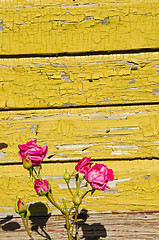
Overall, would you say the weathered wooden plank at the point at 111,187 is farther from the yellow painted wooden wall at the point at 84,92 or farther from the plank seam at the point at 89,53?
the plank seam at the point at 89,53

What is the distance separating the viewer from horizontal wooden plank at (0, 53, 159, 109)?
815 millimetres

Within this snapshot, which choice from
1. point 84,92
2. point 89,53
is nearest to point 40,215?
point 84,92

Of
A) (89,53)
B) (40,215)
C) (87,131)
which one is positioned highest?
(89,53)

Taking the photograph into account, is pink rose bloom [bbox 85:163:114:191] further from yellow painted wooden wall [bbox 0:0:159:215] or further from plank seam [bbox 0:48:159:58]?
plank seam [bbox 0:48:159:58]

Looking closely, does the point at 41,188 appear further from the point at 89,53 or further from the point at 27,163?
the point at 89,53

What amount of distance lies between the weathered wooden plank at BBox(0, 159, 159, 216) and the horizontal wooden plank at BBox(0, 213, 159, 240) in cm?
4

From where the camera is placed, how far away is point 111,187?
2.88 feet

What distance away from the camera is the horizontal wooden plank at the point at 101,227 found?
2.39 feet

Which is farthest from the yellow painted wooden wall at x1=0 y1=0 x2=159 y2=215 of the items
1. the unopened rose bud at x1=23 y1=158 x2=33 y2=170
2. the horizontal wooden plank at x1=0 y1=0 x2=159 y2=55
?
the unopened rose bud at x1=23 y1=158 x2=33 y2=170

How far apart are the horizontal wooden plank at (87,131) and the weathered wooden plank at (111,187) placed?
40mm

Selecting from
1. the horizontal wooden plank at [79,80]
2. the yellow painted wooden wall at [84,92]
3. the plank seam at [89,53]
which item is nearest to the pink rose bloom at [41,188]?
the yellow painted wooden wall at [84,92]

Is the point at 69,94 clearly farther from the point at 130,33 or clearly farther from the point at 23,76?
the point at 130,33

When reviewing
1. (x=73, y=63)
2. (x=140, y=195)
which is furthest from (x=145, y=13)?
(x=140, y=195)

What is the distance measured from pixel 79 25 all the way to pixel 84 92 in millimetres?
241
